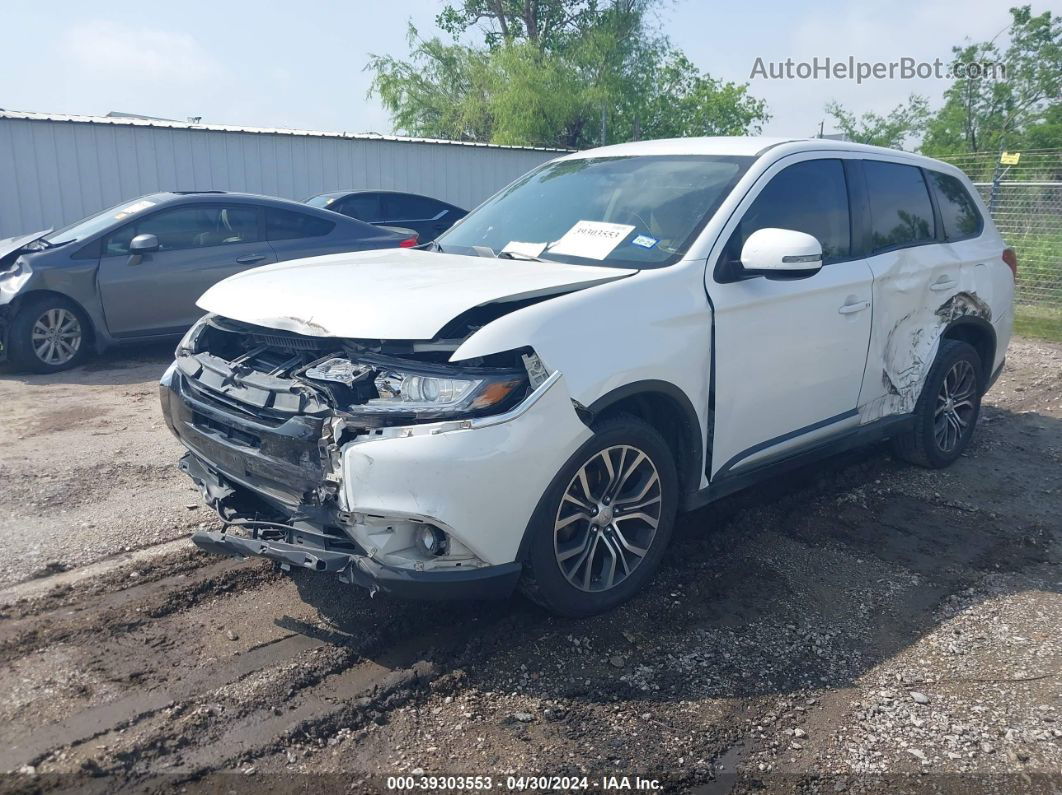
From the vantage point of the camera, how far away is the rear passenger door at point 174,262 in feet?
26.9

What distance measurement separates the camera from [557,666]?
329 centimetres

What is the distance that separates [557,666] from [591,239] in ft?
6.39

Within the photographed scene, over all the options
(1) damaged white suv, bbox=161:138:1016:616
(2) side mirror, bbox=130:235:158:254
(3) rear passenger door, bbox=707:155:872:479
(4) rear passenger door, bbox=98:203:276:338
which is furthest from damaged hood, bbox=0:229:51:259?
(3) rear passenger door, bbox=707:155:872:479

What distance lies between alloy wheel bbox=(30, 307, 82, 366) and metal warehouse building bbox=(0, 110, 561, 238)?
6.41 m

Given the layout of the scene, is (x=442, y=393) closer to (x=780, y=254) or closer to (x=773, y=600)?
(x=780, y=254)

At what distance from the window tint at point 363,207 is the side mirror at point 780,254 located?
9681 mm

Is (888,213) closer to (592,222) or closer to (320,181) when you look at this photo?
(592,222)

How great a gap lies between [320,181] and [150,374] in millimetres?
9260

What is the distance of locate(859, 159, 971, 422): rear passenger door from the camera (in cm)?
480

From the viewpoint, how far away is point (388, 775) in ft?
8.75

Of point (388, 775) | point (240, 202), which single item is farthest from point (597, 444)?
point (240, 202)

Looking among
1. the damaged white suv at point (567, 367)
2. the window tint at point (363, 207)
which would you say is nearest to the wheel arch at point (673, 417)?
the damaged white suv at point (567, 367)

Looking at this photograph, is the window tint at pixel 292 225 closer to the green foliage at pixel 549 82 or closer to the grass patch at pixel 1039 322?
the grass patch at pixel 1039 322

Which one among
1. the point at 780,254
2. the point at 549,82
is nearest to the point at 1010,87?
the point at 549,82
